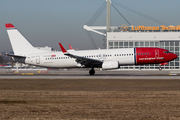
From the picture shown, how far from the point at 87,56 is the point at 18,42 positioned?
12192 mm

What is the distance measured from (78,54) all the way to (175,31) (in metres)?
52.3

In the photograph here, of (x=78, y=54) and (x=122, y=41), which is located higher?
(x=122, y=41)

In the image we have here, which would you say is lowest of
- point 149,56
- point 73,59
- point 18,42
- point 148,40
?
point 73,59

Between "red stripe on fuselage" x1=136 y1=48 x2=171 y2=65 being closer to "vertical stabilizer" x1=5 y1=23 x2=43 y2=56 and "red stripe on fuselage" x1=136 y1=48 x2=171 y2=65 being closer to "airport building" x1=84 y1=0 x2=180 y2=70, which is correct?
"vertical stabilizer" x1=5 y1=23 x2=43 y2=56

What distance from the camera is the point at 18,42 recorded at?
47.0 metres

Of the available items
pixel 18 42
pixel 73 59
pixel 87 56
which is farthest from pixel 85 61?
pixel 18 42

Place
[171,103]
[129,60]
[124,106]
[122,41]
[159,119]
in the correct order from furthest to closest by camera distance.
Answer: [122,41] < [129,60] < [171,103] < [124,106] < [159,119]

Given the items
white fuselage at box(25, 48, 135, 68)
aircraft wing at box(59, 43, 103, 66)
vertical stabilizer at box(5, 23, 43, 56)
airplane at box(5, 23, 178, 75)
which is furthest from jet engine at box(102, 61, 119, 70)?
vertical stabilizer at box(5, 23, 43, 56)

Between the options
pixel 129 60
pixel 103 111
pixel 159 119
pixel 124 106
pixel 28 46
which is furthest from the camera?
pixel 28 46

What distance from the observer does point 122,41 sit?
276 feet

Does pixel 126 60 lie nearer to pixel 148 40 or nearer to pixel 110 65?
pixel 110 65

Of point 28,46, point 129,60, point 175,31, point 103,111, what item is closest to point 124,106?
point 103,111

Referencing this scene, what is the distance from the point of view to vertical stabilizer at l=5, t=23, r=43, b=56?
4681cm

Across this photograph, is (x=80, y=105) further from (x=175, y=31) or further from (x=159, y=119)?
(x=175, y=31)
